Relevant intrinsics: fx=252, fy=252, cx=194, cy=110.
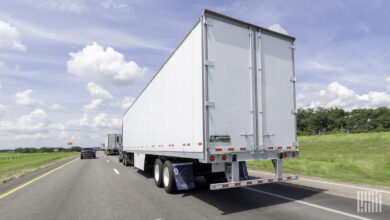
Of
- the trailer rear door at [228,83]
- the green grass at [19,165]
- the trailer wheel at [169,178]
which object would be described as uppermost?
the trailer rear door at [228,83]

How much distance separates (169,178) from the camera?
7.46 m

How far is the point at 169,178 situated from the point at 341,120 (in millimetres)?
94873

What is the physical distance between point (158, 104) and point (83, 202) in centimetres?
414

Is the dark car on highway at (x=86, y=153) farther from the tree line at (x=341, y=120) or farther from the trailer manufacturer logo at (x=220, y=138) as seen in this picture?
the tree line at (x=341, y=120)

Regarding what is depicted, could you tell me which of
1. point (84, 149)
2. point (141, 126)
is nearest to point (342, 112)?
point (84, 149)

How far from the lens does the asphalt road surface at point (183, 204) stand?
5.33 m

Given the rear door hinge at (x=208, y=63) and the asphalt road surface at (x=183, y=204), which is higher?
the rear door hinge at (x=208, y=63)

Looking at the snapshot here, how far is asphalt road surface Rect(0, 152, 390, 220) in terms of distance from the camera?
5328mm

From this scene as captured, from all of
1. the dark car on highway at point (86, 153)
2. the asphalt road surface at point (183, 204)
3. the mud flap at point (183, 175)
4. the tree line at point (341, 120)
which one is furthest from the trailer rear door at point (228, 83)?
the tree line at point (341, 120)

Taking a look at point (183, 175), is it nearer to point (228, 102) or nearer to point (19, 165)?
point (228, 102)

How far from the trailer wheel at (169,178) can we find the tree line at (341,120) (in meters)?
82.8

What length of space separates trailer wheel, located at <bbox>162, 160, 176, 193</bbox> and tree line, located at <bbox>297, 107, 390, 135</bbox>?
272 feet

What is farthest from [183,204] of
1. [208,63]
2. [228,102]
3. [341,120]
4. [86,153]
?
[341,120]

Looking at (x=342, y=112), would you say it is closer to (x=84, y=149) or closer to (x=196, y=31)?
(x=84, y=149)
